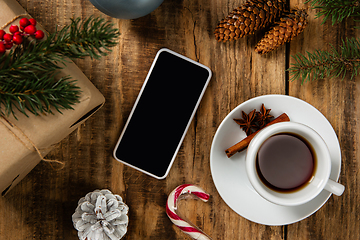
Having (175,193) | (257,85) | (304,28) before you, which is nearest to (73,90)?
(175,193)

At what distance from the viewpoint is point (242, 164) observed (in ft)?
2.40

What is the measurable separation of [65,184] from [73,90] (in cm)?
37

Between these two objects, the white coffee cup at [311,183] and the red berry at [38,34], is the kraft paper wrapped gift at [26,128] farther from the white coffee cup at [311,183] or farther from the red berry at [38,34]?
the white coffee cup at [311,183]

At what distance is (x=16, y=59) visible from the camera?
491 mm

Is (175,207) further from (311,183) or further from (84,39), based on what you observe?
(84,39)

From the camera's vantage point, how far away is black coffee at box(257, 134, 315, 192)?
69 centimetres

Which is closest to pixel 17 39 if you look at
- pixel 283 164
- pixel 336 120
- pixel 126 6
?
pixel 126 6

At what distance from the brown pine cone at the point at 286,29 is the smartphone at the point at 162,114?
0.64ft

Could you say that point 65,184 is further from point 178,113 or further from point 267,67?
point 267,67

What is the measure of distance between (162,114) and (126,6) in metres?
0.32

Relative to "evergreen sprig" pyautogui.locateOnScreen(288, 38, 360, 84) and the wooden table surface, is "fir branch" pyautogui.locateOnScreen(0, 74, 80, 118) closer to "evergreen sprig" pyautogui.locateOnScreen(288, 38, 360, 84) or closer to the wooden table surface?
the wooden table surface

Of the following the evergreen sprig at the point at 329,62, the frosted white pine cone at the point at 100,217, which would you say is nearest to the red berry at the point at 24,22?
the frosted white pine cone at the point at 100,217

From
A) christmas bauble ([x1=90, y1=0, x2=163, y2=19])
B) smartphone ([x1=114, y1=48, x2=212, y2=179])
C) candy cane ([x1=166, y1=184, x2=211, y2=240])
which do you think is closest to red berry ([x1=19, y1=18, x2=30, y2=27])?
christmas bauble ([x1=90, y1=0, x2=163, y2=19])

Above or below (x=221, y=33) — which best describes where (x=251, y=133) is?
below
